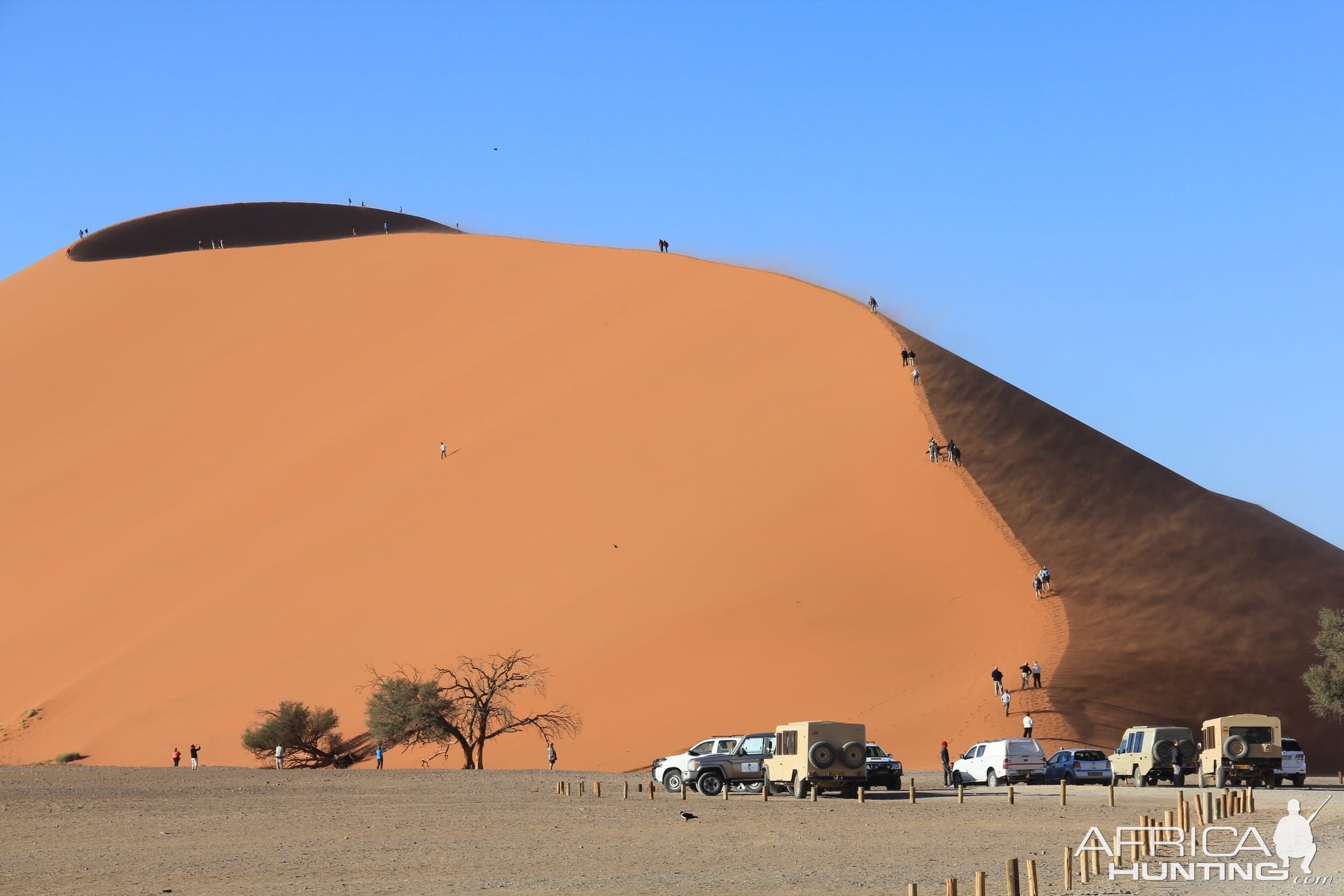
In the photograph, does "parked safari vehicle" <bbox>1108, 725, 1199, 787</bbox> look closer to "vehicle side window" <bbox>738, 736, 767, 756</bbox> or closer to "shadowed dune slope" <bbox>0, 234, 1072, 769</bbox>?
"shadowed dune slope" <bbox>0, 234, 1072, 769</bbox>

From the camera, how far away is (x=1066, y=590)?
1518 inches

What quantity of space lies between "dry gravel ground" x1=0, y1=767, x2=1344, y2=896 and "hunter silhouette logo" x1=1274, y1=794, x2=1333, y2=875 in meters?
0.21

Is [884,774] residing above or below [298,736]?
below

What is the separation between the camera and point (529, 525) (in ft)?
148

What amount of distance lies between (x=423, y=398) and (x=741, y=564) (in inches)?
798

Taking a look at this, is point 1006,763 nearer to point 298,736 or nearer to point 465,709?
point 465,709

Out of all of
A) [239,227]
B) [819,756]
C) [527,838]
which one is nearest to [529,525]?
[819,756]

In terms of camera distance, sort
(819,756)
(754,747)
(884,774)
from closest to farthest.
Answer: (819,756), (884,774), (754,747)

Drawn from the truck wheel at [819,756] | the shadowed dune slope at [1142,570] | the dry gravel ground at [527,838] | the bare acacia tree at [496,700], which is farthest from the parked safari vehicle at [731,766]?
the shadowed dune slope at [1142,570]

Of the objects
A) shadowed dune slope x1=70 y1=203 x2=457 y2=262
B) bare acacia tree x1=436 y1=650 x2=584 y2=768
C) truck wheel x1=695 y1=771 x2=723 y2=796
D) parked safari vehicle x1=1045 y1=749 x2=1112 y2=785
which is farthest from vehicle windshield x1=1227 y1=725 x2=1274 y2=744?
shadowed dune slope x1=70 y1=203 x2=457 y2=262

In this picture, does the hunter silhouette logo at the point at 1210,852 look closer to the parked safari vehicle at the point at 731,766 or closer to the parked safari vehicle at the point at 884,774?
the parked safari vehicle at the point at 884,774

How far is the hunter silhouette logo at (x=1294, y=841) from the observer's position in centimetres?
1658

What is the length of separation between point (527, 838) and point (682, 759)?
29.6ft

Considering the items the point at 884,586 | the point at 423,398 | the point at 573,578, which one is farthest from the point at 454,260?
the point at 884,586
